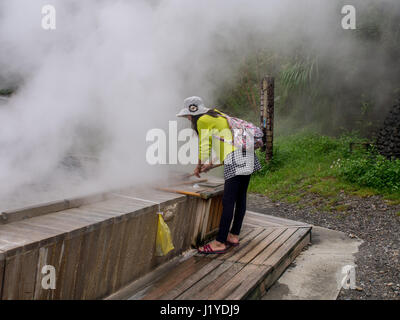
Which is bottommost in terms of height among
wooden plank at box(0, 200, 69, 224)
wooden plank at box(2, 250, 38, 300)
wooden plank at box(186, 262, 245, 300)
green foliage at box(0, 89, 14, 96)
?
wooden plank at box(186, 262, 245, 300)

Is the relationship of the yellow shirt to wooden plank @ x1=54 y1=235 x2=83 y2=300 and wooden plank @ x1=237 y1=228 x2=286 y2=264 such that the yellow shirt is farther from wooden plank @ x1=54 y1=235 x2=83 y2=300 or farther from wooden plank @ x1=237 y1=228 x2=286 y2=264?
wooden plank @ x1=54 y1=235 x2=83 y2=300

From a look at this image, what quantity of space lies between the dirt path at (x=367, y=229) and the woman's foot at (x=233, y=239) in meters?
1.05

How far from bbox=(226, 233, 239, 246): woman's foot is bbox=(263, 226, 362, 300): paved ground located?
54 centimetres

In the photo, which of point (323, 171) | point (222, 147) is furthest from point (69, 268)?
point (323, 171)

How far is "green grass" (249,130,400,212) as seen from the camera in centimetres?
595

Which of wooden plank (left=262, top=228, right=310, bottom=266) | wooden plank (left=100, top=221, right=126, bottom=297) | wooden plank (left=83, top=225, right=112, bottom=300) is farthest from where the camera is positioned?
wooden plank (left=262, top=228, right=310, bottom=266)

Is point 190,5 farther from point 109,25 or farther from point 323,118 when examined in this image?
point 323,118

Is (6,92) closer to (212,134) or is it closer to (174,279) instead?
(212,134)

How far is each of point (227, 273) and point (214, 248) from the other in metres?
0.46

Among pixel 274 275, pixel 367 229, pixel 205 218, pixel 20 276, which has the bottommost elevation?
pixel 367 229

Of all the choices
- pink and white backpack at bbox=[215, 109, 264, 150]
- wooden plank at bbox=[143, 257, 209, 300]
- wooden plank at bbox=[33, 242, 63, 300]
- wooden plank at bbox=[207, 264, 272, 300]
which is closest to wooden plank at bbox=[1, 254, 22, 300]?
wooden plank at bbox=[33, 242, 63, 300]

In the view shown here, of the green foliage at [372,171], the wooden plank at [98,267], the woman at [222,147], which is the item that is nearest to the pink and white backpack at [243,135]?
the woman at [222,147]

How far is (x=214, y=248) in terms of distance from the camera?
357 cm

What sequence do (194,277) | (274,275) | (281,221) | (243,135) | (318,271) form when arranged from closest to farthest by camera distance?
(194,277)
(274,275)
(243,135)
(318,271)
(281,221)
